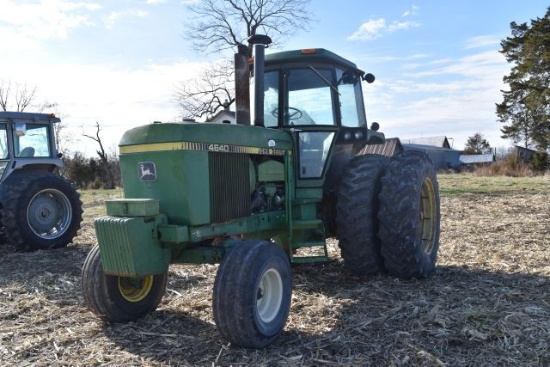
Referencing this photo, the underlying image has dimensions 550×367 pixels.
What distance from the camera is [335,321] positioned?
4.29 metres

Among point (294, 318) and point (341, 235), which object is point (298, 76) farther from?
point (294, 318)

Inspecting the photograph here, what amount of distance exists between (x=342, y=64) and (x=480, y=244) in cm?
330

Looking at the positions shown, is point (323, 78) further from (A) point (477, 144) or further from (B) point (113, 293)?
(A) point (477, 144)

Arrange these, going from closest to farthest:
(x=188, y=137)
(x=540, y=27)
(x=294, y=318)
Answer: (x=188, y=137) < (x=294, y=318) < (x=540, y=27)

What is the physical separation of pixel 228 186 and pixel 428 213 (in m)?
2.86

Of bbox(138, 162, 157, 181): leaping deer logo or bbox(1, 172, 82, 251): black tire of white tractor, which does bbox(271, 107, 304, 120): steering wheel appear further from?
bbox(1, 172, 82, 251): black tire of white tractor

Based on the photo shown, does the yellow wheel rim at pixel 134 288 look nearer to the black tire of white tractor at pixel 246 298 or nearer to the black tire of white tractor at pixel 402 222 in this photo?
the black tire of white tractor at pixel 246 298

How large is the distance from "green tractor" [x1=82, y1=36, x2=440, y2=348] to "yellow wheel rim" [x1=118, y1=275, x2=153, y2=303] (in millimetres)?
11

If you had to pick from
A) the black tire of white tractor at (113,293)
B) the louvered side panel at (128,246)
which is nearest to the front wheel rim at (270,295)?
the louvered side panel at (128,246)

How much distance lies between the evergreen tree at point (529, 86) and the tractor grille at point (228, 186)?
33277mm

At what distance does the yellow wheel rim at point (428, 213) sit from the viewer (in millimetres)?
6152

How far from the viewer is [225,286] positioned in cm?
371

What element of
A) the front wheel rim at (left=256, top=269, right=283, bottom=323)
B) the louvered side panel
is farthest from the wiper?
the louvered side panel

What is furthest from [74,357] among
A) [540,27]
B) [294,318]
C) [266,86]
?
[540,27]
